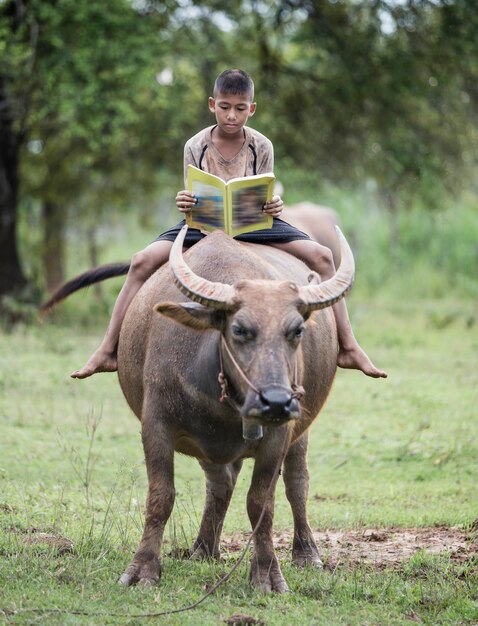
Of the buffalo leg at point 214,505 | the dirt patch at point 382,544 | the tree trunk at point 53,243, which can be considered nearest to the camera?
the buffalo leg at point 214,505

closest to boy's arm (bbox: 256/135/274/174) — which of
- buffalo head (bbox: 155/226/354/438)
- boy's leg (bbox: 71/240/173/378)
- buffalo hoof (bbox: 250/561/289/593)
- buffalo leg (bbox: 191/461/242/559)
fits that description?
boy's leg (bbox: 71/240/173/378)

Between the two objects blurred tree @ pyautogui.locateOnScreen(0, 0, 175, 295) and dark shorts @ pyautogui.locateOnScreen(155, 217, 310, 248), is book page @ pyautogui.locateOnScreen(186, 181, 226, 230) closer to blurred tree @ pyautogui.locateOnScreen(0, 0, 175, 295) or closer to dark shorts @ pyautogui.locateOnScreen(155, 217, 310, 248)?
dark shorts @ pyautogui.locateOnScreen(155, 217, 310, 248)

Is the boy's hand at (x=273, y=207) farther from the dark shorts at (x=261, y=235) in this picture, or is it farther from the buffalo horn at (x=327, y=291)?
the buffalo horn at (x=327, y=291)

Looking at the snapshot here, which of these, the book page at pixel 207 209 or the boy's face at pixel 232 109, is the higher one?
the boy's face at pixel 232 109

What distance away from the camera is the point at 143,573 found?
4977mm

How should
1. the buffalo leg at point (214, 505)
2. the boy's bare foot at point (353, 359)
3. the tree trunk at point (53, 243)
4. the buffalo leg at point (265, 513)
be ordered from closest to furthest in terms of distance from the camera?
the buffalo leg at point (265, 513)
the buffalo leg at point (214, 505)
the boy's bare foot at point (353, 359)
the tree trunk at point (53, 243)

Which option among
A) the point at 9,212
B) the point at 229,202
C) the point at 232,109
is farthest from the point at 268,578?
the point at 9,212

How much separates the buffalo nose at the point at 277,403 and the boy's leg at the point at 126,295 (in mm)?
1674

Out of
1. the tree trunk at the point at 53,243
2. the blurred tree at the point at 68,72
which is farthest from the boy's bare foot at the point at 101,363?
the tree trunk at the point at 53,243

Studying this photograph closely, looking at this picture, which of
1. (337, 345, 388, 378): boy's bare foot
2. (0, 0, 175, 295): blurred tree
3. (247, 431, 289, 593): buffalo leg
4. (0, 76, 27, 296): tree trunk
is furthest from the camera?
(0, 76, 27, 296): tree trunk

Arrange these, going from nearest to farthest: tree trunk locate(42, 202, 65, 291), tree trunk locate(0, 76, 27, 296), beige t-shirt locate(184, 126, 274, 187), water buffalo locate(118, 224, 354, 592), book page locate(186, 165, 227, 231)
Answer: water buffalo locate(118, 224, 354, 592), book page locate(186, 165, 227, 231), beige t-shirt locate(184, 126, 274, 187), tree trunk locate(0, 76, 27, 296), tree trunk locate(42, 202, 65, 291)

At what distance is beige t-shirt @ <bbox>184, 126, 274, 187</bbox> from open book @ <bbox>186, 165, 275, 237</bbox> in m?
0.25

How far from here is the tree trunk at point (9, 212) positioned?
51.8 feet

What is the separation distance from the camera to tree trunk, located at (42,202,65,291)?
1974cm
